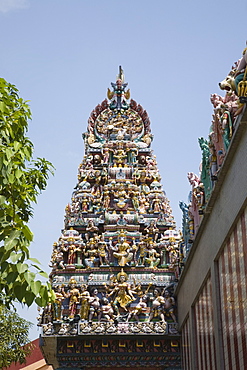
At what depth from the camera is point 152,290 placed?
99.6 feet

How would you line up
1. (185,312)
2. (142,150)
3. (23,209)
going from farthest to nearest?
(142,150) → (185,312) → (23,209)

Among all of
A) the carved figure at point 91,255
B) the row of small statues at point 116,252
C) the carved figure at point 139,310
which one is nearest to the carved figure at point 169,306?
the carved figure at point 139,310

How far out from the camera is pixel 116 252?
30.9m

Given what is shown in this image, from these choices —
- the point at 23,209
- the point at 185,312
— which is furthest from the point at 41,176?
→ the point at 185,312

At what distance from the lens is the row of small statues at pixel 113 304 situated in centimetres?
2948

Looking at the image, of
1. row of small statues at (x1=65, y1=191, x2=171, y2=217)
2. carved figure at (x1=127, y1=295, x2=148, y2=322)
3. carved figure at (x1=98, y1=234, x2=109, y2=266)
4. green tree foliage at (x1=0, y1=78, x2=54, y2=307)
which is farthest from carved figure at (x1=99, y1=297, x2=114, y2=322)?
green tree foliage at (x1=0, y1=78, x2=54, y2=307)

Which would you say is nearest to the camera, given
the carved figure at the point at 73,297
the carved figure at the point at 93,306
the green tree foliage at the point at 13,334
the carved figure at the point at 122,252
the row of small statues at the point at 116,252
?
the green tree foliage at the point at 13,334

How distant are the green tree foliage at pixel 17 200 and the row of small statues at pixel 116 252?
56.5 ft

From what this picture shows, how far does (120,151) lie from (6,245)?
24313mm

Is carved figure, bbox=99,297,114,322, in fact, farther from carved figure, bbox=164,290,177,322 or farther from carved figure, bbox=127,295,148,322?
carved figure, bbox=164,290,177,322

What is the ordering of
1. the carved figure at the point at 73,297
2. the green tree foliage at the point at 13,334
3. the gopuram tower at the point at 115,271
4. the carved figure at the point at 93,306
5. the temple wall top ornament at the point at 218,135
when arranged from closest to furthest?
the temple wall top ornament at the point at 218,135 → the green tree foliage at the point at 13,334 → the gopuram tower at the point at 115,271 → the carved figure at the point at 93,306 → the carved figure at the point at 73,297

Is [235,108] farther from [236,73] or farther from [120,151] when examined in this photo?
[120,151]

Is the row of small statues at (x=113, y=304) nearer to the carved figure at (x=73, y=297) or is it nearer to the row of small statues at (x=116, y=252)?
the carved figure at (x=73, y=297)

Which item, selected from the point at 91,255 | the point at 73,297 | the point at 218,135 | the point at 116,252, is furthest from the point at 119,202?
the point at 218,135
